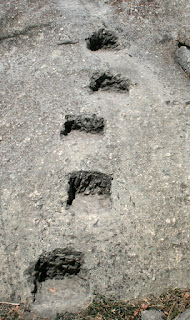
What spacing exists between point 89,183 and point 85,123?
0.77 metres

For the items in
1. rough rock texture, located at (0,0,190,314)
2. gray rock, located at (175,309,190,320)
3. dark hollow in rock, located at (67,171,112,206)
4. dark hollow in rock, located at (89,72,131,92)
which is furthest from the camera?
dark hollow in rock, located at (89,72,131,92)

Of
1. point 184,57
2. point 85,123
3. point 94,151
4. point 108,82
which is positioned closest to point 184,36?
point 184,57

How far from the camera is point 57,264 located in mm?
2752

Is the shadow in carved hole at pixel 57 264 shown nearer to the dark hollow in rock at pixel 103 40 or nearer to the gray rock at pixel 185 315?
the gray rock at pixel 185 315

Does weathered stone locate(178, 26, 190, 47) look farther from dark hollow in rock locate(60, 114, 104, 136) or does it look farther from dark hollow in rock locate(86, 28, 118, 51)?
dark hollow in rock locate(60, 114, 104, 136)

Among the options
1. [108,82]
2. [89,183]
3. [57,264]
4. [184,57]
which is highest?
[184,57]

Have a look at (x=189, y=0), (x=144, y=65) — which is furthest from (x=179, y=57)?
(x=189, y=0)

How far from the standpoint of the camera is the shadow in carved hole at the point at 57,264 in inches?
107

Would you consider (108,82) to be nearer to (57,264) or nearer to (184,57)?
(184,57)

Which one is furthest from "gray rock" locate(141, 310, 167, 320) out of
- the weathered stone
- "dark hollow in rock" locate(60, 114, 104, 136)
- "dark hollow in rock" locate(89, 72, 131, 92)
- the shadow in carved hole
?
the weathered stone

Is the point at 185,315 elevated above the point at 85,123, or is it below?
below

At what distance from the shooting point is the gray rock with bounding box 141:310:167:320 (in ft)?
7.67

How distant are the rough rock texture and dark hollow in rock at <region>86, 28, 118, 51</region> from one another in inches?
3.7

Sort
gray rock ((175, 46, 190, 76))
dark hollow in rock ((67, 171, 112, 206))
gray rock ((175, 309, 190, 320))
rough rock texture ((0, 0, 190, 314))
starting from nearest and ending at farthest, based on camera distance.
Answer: gray rock ((175, 309, 190, 320)) → rough rock texture ((0, 0, 190, 314)) → dark hollow in rock ((67, 171, 112, 206)) → gray rock ((175, 46, 190, 76))
